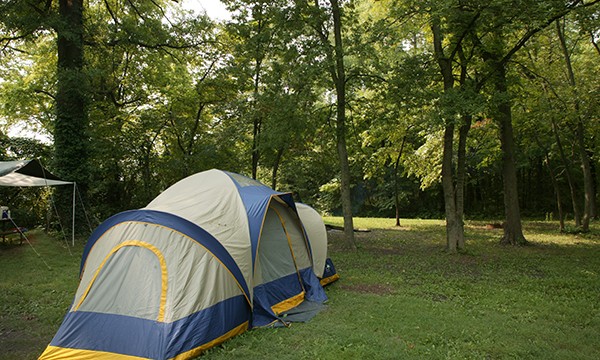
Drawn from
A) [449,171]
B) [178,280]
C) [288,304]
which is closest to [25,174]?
[178,280]

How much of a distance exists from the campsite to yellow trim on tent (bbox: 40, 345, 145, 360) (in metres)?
0.02

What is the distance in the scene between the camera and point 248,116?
1298 centimetres

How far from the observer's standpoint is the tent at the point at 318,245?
7266 mm

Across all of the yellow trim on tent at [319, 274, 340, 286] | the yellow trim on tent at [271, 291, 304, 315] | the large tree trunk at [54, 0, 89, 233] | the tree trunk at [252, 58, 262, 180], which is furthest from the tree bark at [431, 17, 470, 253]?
the large tree trunk at [54, 0, 89, 233]

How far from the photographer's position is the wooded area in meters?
10.2

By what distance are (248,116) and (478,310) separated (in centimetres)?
934

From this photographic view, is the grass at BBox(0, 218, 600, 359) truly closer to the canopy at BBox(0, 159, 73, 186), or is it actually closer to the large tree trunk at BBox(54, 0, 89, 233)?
the canopy at BBox(0, 159, 73, 186)

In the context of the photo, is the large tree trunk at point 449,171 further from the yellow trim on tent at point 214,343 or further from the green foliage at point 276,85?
the yellow trim on tent at point 214,343

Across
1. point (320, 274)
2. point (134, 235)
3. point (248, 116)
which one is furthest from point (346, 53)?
point (134, 235)

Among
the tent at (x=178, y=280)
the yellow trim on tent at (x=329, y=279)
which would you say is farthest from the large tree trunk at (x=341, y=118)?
the tent at (x=178, y=280)

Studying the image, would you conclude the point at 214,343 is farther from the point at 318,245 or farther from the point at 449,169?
the point at 449,169

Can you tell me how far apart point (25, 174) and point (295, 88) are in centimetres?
721

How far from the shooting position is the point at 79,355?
4164mm

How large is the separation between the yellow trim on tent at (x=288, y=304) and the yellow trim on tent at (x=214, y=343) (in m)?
0.71
